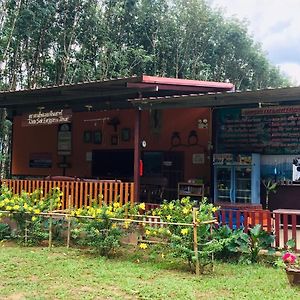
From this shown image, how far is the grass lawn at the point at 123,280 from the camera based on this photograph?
5.09 m

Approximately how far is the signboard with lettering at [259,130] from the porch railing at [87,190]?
2.79 meters

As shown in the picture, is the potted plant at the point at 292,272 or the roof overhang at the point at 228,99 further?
Result: the roof overhang at the point at 228,99

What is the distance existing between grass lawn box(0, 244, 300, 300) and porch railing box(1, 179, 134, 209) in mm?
1667

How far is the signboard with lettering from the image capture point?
9445 mm

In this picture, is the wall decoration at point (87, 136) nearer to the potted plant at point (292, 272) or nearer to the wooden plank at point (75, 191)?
the wooden plank at point (75, 191)

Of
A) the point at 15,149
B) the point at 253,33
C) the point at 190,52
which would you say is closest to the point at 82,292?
the point at 15,149

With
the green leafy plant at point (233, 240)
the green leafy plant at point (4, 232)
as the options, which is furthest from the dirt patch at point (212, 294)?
the green leafy plant at point (4, 232)

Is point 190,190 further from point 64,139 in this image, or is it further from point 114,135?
point 64,139

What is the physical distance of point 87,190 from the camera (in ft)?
29.4

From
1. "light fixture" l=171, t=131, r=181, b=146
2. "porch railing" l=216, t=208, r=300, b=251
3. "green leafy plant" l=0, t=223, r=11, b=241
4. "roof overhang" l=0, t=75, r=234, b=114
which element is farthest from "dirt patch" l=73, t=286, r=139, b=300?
"light fixture" l=171, t=131, r=181, b=146

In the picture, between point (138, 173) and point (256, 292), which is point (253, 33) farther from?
point (256, 292)

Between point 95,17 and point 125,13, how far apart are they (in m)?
2.04

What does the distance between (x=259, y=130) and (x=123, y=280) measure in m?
5.33

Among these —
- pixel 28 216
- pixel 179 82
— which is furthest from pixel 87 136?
pixel 28 216
